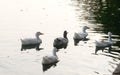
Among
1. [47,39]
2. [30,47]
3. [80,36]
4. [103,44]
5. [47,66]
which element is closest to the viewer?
[47,66]

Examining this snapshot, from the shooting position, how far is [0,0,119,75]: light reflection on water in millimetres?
27422

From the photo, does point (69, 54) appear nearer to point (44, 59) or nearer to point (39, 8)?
point (44, 59)

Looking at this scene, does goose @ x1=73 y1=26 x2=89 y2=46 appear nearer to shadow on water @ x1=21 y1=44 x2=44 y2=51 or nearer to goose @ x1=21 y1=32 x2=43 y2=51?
goose @ x1=21 y1=32 x2=43 y2=51

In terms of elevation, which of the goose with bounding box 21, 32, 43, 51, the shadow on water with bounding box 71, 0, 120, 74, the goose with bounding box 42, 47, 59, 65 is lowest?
the goose with bounding box 42, 47, 59, 65

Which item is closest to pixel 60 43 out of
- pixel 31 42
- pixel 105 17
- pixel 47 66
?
pixel 31 42

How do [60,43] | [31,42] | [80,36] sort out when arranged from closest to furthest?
[31,42] < [60,43] < [80,36]

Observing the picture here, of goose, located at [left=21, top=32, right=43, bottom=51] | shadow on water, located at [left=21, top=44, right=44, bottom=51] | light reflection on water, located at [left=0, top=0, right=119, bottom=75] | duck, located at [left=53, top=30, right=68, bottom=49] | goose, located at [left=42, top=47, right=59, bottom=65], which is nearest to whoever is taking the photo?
light reflection on water, located at [left=0, top=0, right=119, bottom=75]

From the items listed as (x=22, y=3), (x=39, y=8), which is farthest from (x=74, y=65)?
(x=22, y=3)

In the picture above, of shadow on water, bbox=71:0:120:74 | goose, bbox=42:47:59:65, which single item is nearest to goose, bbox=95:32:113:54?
shadow on water, bbox=71:0:120:74

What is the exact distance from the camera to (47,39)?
125 feet

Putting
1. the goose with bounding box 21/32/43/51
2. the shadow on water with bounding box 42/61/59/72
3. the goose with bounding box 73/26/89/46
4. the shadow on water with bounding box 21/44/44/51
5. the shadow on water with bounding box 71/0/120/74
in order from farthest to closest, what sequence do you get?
1. the goose with bounding box 73/26/89/46
2. the goose with bounding box 21/32/43/51
3. the shadow on water with bounding box 71/0/120/74
4. the shadow on water with bounding box 21/44/44/51
5. the shadow on water with bounding box 42/61/59/72

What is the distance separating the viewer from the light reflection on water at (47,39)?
1080 inches

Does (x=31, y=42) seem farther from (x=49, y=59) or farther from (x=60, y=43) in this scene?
(x=49, y=59)

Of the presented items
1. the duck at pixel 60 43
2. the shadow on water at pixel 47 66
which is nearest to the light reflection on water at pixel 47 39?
the shadow on water at pixel 47 66
